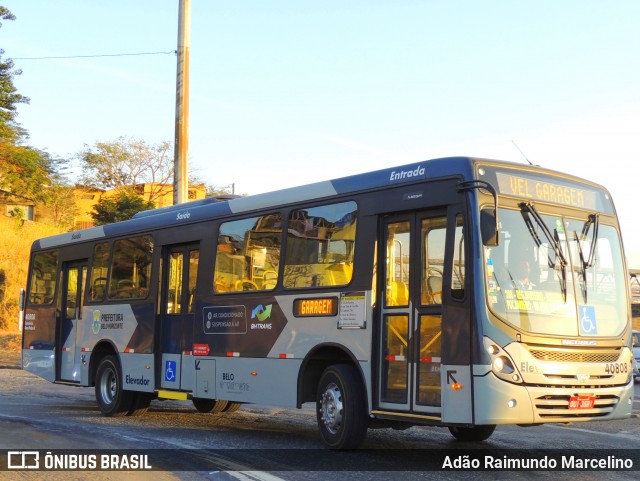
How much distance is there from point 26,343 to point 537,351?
485 inches

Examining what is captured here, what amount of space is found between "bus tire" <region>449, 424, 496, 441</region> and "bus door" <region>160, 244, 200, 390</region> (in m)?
4.04

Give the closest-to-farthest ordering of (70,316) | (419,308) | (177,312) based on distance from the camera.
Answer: (419,308)
(177,312)
(70,316)

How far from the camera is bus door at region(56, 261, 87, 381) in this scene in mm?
16875

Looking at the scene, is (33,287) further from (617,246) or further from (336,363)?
(617,246)

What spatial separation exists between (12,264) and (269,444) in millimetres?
38433

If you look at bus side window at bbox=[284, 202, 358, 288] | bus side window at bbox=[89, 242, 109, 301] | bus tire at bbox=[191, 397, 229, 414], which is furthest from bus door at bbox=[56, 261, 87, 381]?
bus side window at bbox=[284, 202, 358, 288]

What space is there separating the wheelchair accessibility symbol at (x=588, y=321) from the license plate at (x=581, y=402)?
683 millimetres

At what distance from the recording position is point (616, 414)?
32.2 feet

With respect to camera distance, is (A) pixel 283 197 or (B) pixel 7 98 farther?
(B) pixel 7 98

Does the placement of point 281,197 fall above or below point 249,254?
above

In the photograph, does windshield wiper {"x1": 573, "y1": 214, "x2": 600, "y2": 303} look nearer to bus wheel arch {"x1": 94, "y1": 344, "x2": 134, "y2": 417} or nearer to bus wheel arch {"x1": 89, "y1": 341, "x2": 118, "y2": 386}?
bus wheel arch {"x1": 94, "y1": 344, "x2": 134, "y2": 417}

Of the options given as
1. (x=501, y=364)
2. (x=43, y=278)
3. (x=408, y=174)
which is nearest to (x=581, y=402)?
(x=501, y=364)

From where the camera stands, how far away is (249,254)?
498 inches

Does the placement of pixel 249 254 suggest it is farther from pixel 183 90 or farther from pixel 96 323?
pixel 183 90
